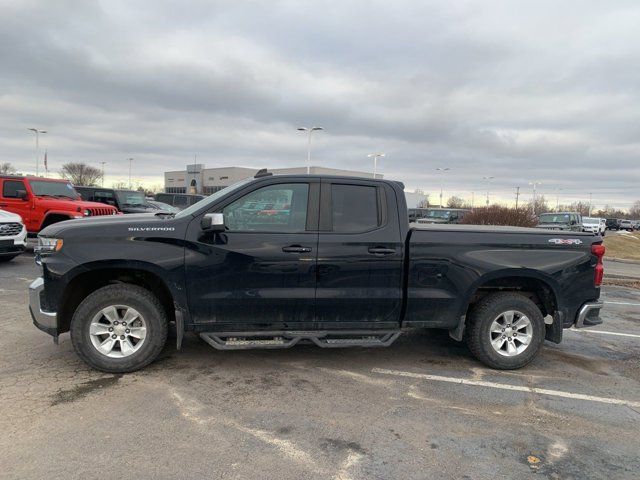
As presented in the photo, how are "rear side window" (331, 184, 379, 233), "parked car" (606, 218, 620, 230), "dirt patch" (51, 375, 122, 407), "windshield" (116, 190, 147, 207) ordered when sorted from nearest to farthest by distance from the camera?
"dirt patch" (51, 375, 122, 407), "rear side window" (331, 184, 379, 233), "windshield" (116, 190, 147, 207), "parked car" (606, 218, 620, 230)

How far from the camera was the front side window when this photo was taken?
4539mm

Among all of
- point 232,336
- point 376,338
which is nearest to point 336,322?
point 376,338

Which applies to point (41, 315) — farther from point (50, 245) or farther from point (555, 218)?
point (555, 218)

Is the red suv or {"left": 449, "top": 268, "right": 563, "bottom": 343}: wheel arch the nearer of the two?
{"left": 449, "top": 268, "right": 563, "bottom": 343}: wheel arch

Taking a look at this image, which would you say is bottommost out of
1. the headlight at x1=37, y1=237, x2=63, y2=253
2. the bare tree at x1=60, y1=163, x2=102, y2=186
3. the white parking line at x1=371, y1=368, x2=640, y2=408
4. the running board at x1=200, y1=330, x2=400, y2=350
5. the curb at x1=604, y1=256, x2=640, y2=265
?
the white parking line at x1=371, y1=368, x2=640, y2=408

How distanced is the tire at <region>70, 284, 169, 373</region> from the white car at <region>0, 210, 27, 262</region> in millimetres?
7171

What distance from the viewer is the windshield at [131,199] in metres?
17.9

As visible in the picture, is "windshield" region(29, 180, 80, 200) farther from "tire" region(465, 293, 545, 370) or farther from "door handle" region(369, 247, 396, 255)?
"tire" region(465, 293, 545, 370)

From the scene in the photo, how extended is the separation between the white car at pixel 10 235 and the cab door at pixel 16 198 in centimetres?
195

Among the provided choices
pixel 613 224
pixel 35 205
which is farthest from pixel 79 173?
pixel 613 224

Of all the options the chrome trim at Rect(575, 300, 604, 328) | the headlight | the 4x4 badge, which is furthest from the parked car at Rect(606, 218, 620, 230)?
the headlight

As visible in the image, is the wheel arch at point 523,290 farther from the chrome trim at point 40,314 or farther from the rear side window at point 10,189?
the rear side window at point 10,189

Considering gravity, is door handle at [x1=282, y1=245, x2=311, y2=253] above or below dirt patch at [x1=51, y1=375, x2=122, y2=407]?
above

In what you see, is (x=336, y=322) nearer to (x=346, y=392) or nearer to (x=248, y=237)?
(x=346, y=392)
